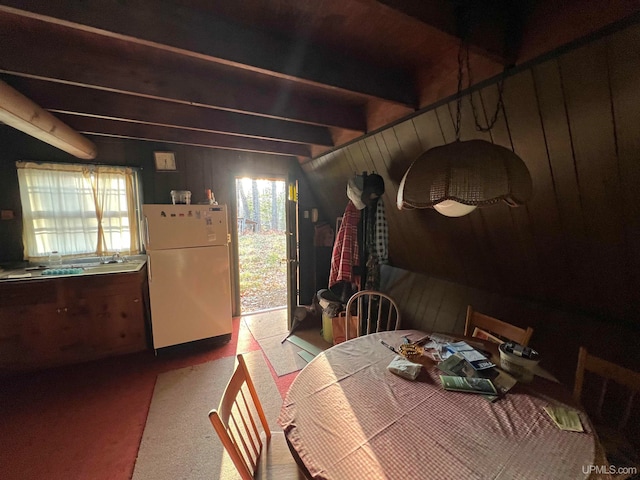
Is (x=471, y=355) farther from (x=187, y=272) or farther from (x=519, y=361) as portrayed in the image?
(x=187, y=272)

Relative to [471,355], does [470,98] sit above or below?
above

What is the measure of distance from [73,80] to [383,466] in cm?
223

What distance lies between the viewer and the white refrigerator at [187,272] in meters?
2.46

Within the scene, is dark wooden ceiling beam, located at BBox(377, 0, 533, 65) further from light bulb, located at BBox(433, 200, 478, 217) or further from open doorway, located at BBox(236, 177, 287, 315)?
open doorway, located at BBox(236, 177, 287, 315)

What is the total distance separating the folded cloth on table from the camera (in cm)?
117

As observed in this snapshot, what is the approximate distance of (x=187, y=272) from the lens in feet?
8.56

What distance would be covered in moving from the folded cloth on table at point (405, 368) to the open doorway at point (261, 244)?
2872mm

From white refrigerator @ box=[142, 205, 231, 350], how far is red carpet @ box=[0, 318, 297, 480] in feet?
1.05

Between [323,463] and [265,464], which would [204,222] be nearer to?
[265,464]

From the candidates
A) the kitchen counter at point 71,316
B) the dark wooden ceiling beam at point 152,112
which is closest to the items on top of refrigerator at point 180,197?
the kitchen counter at point 71,316

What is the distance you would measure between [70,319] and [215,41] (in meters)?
2.75

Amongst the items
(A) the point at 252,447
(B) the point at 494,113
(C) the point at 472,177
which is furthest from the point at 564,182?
(A) the point at 252,447

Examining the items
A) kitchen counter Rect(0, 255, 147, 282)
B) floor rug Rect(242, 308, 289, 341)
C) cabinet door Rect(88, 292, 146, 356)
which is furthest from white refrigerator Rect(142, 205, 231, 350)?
floor rug Rect(242, 308, 289, 341)

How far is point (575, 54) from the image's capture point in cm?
97
